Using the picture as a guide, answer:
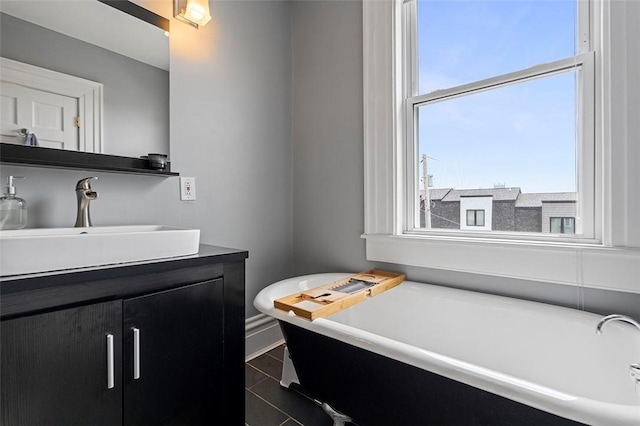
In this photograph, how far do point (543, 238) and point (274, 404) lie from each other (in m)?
1.49

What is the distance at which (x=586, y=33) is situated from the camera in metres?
1.34

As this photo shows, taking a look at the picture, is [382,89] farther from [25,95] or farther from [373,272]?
[25,95]

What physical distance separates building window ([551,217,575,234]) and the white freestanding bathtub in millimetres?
347

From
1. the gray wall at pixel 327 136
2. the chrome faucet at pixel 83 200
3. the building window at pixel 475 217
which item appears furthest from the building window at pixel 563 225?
the chrome faucet at pixel 83 200

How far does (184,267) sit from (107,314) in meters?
0.26

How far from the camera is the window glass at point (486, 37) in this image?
1.42 metres

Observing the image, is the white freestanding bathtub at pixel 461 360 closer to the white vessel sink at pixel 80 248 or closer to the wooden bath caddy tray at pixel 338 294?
the wooden bath caddy tray at pixel 338 294

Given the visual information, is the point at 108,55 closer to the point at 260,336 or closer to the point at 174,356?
the point at 174,356

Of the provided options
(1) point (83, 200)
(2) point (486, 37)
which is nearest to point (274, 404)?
(1) point (83, 200)

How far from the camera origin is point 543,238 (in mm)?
1441

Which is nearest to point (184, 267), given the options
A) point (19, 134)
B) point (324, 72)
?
point (19, 134)

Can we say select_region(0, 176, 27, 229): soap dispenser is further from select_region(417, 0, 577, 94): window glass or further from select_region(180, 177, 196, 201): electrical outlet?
select_region(417, 0, 577, 94): window glass

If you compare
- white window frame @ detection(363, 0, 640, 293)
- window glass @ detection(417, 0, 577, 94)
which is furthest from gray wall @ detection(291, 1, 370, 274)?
window glass @ detection(417, 0, 577, 94)

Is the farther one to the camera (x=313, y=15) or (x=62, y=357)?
(x=313, y=15)
